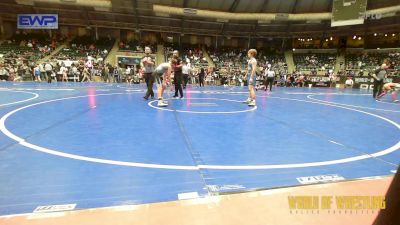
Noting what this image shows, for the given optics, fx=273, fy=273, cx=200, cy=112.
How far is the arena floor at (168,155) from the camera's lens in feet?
9.04

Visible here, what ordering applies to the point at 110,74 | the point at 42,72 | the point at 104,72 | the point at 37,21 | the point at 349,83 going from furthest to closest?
the point at 37,21 < the point at 349,83 < the point at 104,72 < the point at 110,74 < the point at 42,72

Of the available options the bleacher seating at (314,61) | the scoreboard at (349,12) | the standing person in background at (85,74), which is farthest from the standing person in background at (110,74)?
the bleacher seating at (314,61)

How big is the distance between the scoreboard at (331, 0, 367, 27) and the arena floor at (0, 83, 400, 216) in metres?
21.7

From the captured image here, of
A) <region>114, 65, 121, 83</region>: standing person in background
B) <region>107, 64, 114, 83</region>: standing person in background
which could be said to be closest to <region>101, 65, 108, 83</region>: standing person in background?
<region>107, 64, 114, 83</region>: standing person in background

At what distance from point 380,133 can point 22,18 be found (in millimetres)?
33266

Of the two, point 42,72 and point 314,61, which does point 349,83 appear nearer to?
point 314,61

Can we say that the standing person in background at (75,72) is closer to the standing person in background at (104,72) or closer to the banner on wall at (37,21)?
the standing person in background at (104,72)

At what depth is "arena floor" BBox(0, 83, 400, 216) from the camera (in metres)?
2.76

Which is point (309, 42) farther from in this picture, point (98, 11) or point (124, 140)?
point (124, 140)

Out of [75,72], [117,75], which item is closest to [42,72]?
[75,72]

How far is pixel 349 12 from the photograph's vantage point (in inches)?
974

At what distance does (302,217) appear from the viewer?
6.85 ft

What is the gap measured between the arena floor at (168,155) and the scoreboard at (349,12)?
21.7m

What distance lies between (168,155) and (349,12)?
26.9m
